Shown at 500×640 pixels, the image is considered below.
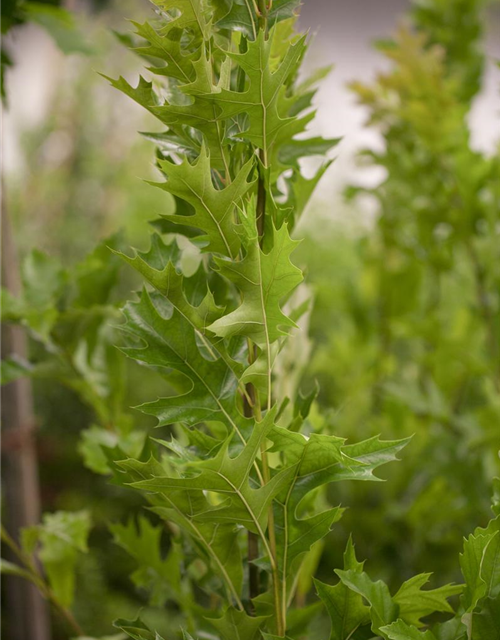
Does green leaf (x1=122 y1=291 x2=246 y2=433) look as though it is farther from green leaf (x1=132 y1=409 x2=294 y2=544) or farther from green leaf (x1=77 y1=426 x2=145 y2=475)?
green leaf (x1=77 y1=426 x2=145 y2=475)

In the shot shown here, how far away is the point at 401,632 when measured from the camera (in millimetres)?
355

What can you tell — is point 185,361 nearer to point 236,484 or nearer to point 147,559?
point 236,484

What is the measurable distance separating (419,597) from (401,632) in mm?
51

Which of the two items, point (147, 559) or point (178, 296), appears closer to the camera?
point (178, 296)

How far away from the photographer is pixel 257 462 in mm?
396

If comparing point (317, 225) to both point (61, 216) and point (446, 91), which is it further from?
point (446, 91)

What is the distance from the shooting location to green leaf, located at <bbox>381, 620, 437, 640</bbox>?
0.35 meters

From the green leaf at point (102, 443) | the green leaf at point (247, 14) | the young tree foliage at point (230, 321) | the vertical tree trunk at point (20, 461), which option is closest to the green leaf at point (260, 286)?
the young tree foliage at point (230, 321)

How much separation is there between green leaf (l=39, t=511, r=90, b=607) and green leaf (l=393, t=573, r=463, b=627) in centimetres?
30

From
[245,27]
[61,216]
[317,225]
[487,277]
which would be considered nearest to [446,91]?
[487,277]

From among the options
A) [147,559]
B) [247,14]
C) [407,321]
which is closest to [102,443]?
[147,559]

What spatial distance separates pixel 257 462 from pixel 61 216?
226cm

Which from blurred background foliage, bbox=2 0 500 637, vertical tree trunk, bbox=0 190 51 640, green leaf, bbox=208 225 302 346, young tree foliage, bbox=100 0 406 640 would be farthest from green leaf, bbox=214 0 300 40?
vertical tree trunk, bbox=0 190 51 640

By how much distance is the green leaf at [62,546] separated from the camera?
1.96 ft
